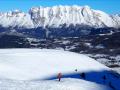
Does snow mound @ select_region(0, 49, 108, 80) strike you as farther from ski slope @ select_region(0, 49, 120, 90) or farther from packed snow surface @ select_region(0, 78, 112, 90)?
packed snow surface @ select_region(0, 78, 112, 90)

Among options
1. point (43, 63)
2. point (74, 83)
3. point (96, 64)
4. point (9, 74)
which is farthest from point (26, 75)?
point (96, 64)

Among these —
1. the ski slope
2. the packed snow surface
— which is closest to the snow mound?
the ski slope

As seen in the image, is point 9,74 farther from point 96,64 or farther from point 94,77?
point 96,64

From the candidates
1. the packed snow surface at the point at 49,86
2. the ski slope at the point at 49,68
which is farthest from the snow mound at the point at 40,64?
the packed snow surface at the point at 49,86

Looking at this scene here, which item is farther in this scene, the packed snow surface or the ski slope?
the ski slope

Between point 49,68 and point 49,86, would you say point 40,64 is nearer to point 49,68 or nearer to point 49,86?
point 49,68

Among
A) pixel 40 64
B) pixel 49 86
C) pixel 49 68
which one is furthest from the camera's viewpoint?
pixel 40 64

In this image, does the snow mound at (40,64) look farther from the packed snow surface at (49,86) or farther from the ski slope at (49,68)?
the packed snow surface at (49,86)

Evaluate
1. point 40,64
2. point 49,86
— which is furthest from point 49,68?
point 49,86
